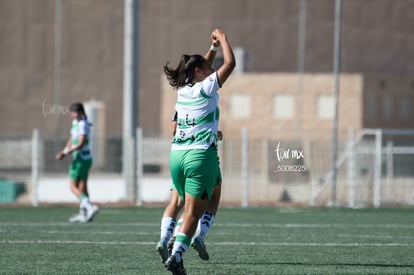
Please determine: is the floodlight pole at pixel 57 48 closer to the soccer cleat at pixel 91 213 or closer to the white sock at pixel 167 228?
the soccer cleat at pixel 91 213

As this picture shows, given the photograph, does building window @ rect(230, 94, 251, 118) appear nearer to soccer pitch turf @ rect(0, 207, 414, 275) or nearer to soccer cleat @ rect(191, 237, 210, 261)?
soccer pitch turf @ rect(0, 207, 414, 275)

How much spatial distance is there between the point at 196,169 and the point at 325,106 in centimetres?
3541

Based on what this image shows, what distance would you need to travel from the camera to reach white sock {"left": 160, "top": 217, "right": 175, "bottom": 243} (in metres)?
10.3

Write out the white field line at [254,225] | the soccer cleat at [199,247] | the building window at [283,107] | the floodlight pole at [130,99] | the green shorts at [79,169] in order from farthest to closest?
1. the building window at [283,107]
2. the floodlight pole at [130,99]
3. the green shorts at [79,169]
4. the white field line at [254,225]
5. the soccer cleat at [199,247]

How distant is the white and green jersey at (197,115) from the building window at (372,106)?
3621 centimetres

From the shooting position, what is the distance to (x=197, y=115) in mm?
9492

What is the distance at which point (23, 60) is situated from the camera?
5456 centimetres

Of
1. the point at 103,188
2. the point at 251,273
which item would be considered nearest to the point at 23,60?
the point at 103,188

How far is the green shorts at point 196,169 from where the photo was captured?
9.33m

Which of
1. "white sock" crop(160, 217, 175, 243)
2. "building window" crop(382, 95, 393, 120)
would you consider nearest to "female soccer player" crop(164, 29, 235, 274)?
"white sock" crop(160, 217, 175, 243)

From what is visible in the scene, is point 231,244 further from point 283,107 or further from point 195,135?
point 283,107

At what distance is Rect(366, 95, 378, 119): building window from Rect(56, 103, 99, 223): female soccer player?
1121 inches

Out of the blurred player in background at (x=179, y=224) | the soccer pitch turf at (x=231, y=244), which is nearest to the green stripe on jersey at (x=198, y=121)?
the blurred player in background at (x=179, y=224)

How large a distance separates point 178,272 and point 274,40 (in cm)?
4642
